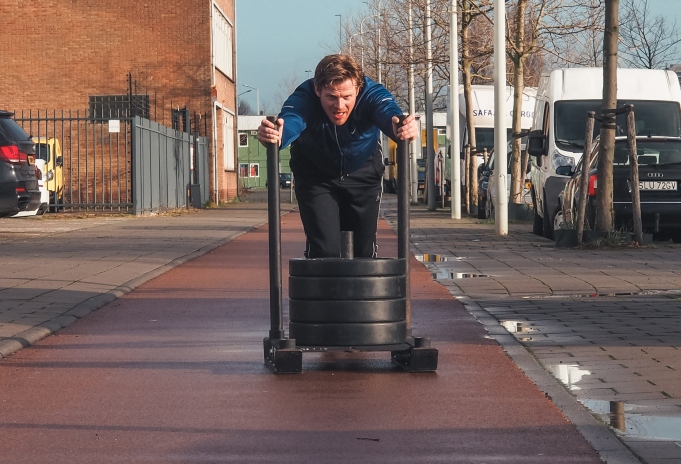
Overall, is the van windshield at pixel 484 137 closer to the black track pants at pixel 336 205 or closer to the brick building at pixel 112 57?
the brick building at pixel 112 57

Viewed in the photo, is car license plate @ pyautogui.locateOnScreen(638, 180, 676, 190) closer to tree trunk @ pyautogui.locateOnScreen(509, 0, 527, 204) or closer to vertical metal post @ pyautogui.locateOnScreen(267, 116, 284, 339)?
tree trunk @ pyautogui.locateOnScreen(509, 0, 527, 204)

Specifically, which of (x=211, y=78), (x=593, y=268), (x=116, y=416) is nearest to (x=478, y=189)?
(x=211, y=78)

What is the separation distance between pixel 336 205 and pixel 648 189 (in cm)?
1081

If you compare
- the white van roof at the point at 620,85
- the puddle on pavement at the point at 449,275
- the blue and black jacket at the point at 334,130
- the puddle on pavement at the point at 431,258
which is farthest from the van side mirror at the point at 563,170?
the blue and black jacket at the point at 334,130

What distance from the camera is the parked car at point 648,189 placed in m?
17.4

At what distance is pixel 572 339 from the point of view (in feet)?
26.8

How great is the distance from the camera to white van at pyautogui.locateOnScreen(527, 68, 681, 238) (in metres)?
20.6

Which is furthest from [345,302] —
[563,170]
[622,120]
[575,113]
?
[622,120]

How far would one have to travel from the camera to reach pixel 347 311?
268 inches

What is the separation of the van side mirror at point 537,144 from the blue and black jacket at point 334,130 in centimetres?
1355

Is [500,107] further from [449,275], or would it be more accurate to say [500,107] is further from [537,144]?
[449,275]

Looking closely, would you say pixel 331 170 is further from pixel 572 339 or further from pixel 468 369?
pixel 572 339

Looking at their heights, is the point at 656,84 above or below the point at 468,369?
above

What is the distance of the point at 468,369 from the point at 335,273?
980 millimetres
